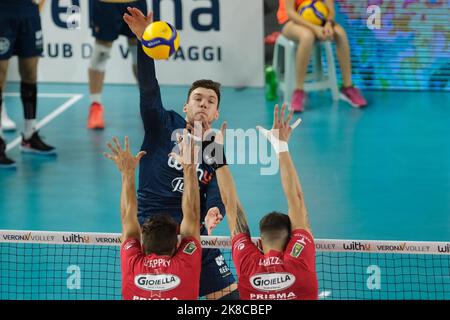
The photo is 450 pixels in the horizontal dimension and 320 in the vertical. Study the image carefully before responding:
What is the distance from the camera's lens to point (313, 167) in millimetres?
12047

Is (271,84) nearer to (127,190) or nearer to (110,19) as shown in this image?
(110,19)

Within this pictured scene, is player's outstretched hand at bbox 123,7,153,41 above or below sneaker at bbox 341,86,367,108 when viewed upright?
above

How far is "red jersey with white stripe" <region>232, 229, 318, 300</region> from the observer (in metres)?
6.50

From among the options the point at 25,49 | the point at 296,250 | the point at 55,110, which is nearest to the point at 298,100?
the point at 55,110

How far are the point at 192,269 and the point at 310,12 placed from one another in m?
8.18

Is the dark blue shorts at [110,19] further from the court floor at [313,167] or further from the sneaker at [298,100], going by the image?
the sneaker at [298,100]

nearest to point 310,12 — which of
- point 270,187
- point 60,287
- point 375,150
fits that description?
point 375,150

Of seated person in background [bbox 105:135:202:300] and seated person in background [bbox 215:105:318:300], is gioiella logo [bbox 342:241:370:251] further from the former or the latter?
A: seated person in background [bbox 105:135:202:300]

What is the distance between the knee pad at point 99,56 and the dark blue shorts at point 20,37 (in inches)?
54.7

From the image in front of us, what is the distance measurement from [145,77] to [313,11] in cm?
707

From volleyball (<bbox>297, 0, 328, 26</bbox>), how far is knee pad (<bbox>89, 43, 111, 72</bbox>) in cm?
274

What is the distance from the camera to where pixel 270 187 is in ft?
37.8

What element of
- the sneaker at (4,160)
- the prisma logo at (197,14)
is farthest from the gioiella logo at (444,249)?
the prisma logo at (197,14)

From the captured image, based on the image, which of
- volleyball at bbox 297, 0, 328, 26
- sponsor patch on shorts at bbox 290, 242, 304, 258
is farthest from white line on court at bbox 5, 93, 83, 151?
sponsor patch on shorts at bbox 290, 242, 304, 258
